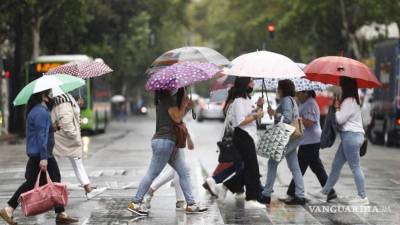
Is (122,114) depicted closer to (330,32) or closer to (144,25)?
(144,25)

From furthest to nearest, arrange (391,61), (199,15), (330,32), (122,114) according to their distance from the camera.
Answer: (199,15) < (122,114) < (330,32) < (391,61)

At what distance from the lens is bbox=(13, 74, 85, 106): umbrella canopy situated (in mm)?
10939

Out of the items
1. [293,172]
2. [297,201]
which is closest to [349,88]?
[293,172]

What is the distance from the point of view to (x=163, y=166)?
11.7m

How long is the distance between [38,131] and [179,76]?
1776 millimetres

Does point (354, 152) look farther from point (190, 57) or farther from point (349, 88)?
point (190, 57)

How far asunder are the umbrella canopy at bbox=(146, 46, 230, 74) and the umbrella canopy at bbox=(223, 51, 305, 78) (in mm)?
232

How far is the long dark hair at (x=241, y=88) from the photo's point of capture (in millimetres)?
12219

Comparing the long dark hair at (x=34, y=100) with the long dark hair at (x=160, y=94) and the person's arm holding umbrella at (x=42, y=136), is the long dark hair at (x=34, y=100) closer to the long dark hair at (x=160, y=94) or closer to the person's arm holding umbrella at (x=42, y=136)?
the person's arm holding umbrella at (x=42, y=136)

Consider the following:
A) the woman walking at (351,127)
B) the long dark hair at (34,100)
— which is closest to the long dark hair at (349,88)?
the woman walking at (351,127)

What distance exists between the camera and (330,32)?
4866 centimetres

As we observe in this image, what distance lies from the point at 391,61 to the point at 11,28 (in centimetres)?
1644

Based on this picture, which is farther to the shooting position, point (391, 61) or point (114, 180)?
point (391, 61)

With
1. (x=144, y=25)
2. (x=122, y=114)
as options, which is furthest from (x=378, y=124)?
(x=122, y=114)
